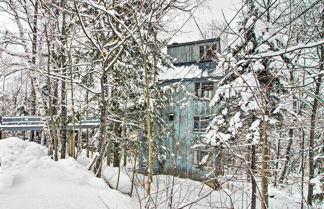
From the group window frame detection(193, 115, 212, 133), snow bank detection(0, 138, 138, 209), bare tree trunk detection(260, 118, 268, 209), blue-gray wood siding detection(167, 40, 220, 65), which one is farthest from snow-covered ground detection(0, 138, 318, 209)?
blue-gray wood siding detection(167, 40, 220, 65)

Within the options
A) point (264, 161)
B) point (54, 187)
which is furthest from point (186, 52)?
point (54, 187)

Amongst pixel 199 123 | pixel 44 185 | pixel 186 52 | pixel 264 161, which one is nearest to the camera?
pixel 264 161

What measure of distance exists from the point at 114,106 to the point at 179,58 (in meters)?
7.72

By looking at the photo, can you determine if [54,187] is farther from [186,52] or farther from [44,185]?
[186,52]

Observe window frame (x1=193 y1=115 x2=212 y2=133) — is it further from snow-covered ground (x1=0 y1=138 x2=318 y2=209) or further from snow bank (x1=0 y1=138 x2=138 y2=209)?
snow bank (x1=0 y1=138 x2=138 y2=209)

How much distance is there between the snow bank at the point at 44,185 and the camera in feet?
7.02

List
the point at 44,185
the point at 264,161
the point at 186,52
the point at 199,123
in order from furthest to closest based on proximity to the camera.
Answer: the point at 186,52 < the point at 199,123 < the point at 44,185 < the point at 264,161

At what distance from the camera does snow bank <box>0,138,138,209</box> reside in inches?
84.2

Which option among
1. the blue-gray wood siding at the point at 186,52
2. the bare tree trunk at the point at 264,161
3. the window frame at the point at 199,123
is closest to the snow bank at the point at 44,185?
the bare tree trunk at the point at 264,161

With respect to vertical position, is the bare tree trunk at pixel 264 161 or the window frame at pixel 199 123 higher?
the bare tree trunk at pixel 264 161

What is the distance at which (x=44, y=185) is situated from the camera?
260 centimetres

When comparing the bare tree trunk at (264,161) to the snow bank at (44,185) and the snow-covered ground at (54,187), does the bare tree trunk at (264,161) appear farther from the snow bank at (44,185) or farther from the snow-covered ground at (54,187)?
the snow bank at (44,185)

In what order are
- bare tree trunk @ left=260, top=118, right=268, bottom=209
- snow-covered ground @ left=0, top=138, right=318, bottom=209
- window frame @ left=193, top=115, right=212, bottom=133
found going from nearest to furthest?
bare tree trunk @ left=260, top=118, right=268, bottom=209
snow-covered ground @ left=0, top=138, right=318, bottom=209
window frame @ left=193, top=115, right=212, bottom=133

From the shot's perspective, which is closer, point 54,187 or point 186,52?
point 54,187
